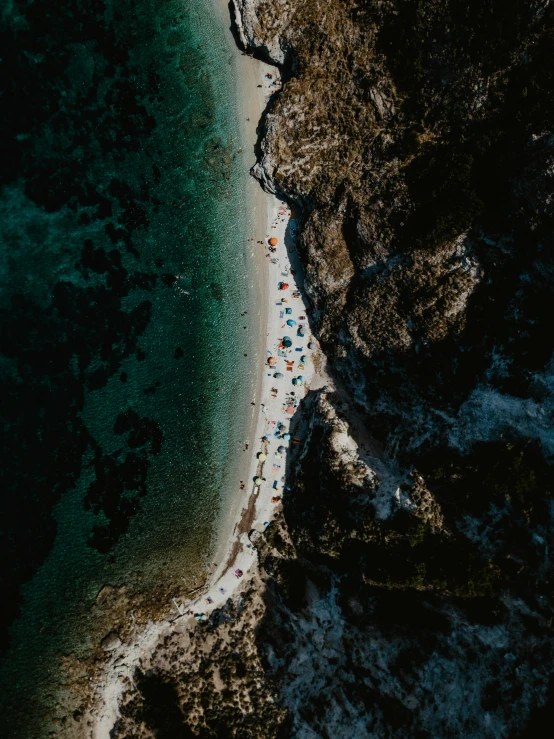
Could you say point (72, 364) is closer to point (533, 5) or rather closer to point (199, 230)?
point (199, 230)

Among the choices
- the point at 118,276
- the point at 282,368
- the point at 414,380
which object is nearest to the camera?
the point at 414,380

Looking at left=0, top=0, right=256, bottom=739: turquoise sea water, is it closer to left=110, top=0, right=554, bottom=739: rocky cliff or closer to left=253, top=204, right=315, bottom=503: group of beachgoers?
left=253, top=204, right=315, bottom=503: group of beachgoers

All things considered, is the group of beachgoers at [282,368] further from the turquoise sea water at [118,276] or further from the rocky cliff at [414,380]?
the turquoise sea water at [118,276]

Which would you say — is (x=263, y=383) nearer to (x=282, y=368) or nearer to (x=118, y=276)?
(x=282, y=368)

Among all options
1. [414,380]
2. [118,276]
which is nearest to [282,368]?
[414,380]

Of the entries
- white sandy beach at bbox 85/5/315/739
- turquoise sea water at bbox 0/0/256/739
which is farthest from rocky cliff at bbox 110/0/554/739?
turquoise sea water at bbox 0/0/256/739
